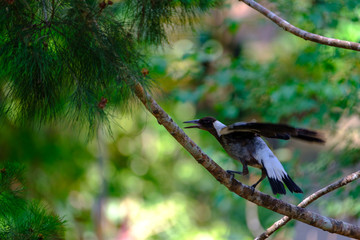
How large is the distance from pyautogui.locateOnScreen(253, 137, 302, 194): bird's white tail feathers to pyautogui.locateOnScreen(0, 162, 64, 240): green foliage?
1.06 meters

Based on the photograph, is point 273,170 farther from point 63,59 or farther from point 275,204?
point 63,59

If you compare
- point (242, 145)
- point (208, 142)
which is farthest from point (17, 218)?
point (208, 142)

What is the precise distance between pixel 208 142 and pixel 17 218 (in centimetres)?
345

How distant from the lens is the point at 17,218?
1860 millimetres

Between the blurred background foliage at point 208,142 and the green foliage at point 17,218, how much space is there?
142 cm

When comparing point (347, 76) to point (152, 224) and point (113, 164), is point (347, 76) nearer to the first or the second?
point (152, 224)

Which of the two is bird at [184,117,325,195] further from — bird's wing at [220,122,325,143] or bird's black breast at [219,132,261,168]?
bird's wing at [220,122,325,143]

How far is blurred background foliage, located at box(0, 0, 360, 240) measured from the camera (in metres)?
3.54

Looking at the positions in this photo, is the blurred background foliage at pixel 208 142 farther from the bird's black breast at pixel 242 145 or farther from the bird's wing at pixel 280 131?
the bird's wing at pixel 280 131

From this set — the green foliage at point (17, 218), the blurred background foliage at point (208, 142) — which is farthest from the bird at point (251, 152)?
the green foliage at point (17, 218)

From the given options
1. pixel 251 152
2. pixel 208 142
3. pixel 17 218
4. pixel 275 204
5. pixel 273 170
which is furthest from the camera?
pixel 208 142

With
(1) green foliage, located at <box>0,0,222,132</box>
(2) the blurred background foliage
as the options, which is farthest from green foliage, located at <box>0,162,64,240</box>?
(2) the blurred background foliage

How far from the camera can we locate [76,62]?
1800 mm

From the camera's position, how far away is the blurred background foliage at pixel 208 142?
3.54 metres
